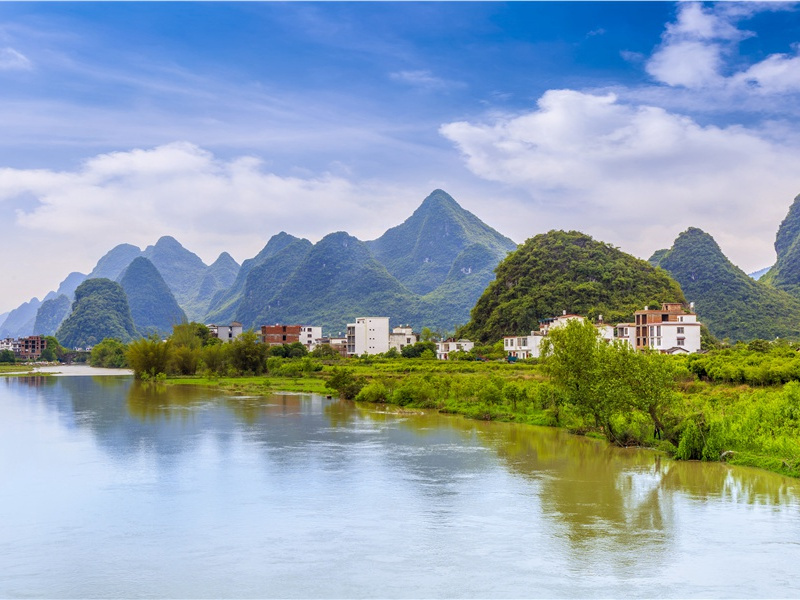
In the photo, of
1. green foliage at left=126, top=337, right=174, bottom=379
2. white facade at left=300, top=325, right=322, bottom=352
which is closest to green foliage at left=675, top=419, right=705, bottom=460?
green foliage at left=126, top=337, right=174, bottom=379

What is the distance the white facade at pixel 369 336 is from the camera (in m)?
74.8

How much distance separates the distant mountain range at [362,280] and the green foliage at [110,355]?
48.9 meters

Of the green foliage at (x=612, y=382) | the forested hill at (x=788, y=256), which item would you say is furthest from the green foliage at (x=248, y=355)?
the forested hill at (x=788, y=256)

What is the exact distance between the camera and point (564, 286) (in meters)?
70.5

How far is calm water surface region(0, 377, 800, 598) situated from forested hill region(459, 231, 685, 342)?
47034mm

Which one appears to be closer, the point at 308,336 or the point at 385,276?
the point at 308,336

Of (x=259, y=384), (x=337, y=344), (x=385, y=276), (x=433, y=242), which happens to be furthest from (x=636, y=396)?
(x=433, y=242)

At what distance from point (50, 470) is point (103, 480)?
86.8 inches

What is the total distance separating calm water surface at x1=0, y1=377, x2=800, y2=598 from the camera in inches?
372

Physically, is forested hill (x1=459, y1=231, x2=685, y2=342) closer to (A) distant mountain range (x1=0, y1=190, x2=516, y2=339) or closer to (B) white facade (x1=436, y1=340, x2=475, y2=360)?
(B) white facade (x1=436, y1=340, x2=475, y2=360)

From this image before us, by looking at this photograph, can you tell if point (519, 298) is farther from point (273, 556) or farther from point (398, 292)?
point (398, 292)

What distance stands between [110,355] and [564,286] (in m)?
50.6

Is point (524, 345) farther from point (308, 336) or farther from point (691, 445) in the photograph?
point (691, 445)

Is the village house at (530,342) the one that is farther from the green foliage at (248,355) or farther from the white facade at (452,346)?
the green foliage at (248,355)
